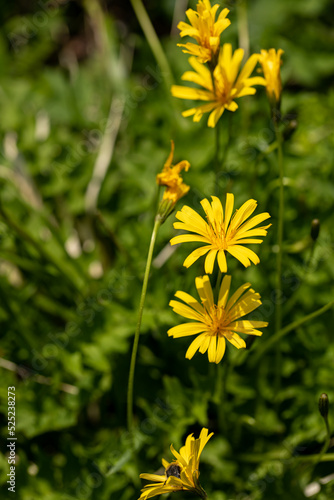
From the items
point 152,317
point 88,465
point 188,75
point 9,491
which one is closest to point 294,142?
point 188,75

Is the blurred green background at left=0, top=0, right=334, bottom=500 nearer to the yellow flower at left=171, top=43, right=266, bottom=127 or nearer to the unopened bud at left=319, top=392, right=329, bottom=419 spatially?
the yellow flower at left=171, top=43, right=266, bottom=127

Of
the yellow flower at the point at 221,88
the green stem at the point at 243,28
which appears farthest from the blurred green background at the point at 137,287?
the yellow flower at the point at 221,88

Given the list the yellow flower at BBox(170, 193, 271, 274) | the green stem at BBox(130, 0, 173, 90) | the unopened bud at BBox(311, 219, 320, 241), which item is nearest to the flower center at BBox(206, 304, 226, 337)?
the yellow flower at BBox(170, 193, 271, 274)

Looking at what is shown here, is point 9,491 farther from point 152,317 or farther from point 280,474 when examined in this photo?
point 280,474

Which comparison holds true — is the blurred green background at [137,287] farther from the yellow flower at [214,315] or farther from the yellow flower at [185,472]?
the yellow flower at [185,472]

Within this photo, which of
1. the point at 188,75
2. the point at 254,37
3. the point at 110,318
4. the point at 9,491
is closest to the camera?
the point at 188,75

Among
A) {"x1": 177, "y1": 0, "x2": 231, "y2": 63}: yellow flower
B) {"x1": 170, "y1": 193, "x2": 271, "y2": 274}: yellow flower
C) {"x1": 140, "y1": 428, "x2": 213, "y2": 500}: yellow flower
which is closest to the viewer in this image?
{"x1": 140, "y1": 428, "x2": 213, "y2": 500}: yellow flower

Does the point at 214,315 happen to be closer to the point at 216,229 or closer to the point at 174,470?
the point at 216,229
